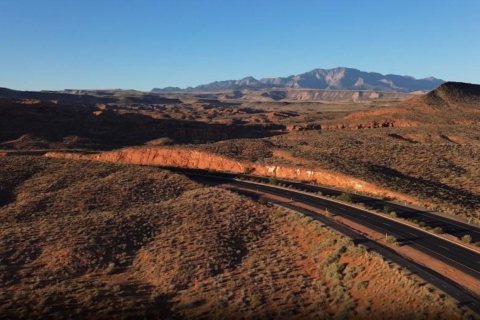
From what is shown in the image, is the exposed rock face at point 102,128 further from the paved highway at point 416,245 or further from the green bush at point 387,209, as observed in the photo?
the green bush at point 387,209

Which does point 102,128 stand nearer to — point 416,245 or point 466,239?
point 416,245

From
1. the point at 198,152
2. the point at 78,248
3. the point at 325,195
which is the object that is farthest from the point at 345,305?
the point at 198,152

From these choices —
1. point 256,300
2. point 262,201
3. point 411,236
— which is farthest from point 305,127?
point 256,300

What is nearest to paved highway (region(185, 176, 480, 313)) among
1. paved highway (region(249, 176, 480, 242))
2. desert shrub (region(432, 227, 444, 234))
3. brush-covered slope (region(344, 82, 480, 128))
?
desert shrub (region(432, 227, 444, 234))

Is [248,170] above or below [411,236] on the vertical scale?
below

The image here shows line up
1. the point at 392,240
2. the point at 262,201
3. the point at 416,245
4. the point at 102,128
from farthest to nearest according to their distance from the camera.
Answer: the point at 102,128
the point at 262,201
the point at 392,240
the point at 416,245

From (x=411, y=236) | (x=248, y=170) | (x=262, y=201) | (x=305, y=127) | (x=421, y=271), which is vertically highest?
(x=305, y=127)

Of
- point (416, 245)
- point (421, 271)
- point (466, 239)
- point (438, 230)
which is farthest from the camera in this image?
point (438, 230)
